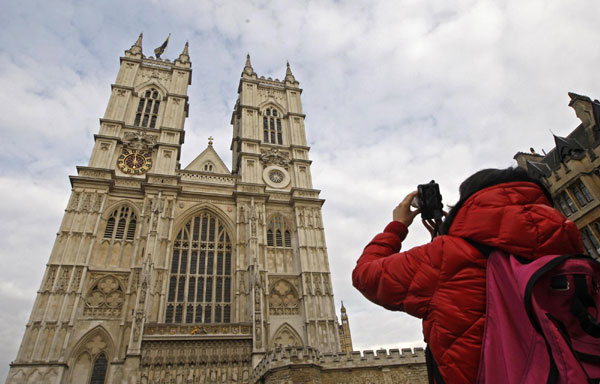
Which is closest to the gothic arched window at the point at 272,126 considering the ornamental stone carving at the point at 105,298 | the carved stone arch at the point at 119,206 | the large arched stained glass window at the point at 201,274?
the large arched stained glass window at the point at 201,274

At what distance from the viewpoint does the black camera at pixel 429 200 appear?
7.22 feet

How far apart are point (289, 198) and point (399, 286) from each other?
2372cm

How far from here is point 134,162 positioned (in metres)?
24.4

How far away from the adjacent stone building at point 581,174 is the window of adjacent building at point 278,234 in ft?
46.7

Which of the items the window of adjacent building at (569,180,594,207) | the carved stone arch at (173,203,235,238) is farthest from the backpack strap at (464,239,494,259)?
the carved stone arch at (173,203,235,238)

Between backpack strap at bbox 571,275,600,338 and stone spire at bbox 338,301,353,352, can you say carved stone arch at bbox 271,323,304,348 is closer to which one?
stone spire at bbox 338,301,353,352

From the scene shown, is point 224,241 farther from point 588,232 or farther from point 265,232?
point 588,232

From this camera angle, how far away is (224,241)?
22.8 meters

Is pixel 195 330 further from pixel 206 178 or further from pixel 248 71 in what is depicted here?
pixel 248 71

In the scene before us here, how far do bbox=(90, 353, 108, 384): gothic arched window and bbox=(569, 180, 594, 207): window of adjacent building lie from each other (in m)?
24.1

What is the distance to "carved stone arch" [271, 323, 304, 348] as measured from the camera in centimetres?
1959

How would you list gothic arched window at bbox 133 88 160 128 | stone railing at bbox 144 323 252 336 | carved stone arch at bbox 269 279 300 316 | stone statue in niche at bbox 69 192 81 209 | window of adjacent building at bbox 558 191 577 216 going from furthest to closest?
gothic arched window at bbox 133 88 160 128, stone statue in niche at bbox 69 192 81 209, carved stone arch at bbox 269 279 300 316, stone railing at bbox 144 323 252 336, window of adjacent building at bbox 558 191 577 216

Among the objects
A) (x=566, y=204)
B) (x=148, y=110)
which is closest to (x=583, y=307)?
(x=566, y=204)

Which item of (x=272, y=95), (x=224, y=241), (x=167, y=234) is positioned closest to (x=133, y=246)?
(x=167, y=234)
